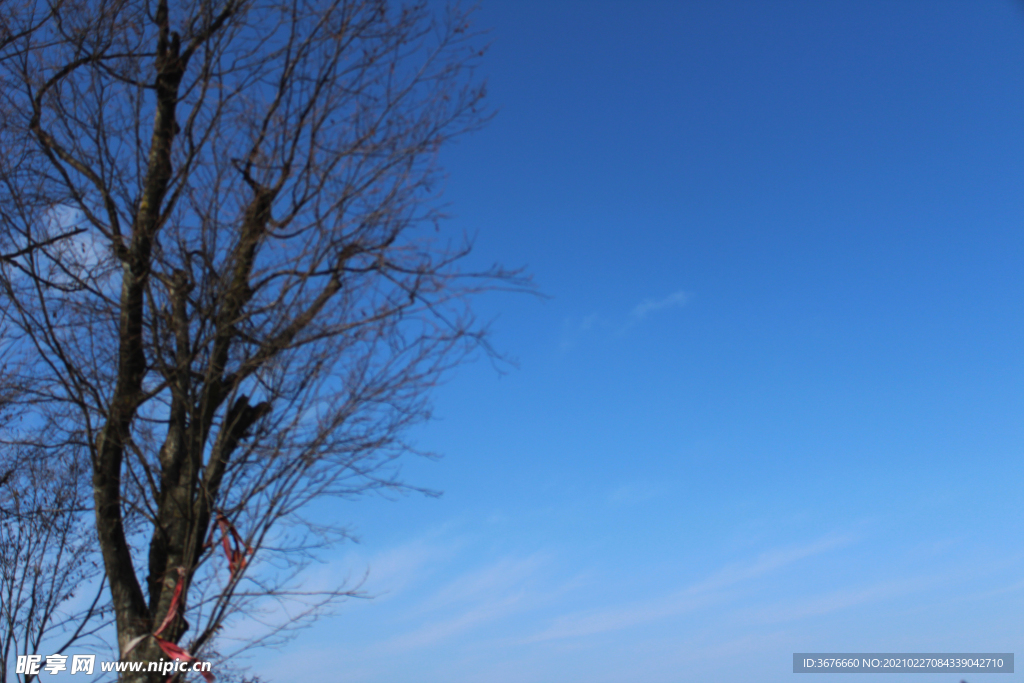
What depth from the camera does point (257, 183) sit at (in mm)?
3260

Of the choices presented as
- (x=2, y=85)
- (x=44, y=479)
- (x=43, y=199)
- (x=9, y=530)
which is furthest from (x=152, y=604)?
(x=9, y=530)

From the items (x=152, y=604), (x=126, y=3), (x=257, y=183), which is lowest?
(x=152, y=604)

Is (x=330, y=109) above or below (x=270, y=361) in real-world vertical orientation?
above

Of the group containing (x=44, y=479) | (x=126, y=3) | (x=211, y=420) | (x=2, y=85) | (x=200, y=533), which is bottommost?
(x=200, y=533)

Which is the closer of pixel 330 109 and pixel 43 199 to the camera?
pixel 330 109

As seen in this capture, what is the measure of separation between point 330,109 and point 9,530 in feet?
19.9

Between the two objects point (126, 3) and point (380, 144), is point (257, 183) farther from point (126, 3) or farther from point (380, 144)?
point (126, 3)

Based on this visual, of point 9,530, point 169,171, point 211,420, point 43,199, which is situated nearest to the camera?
point 211,420

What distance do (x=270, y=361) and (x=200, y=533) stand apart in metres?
0.87

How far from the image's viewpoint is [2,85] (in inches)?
160

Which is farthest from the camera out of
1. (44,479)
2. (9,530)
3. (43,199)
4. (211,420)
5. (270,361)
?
(9,530)

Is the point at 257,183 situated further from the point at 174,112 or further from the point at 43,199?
the point at 43,199

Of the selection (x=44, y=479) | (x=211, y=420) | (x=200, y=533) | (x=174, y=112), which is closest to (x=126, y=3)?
(x=174, y=112)

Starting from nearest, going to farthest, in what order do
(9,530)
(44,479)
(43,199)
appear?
(43,199)
(44,479)
(9,530)
